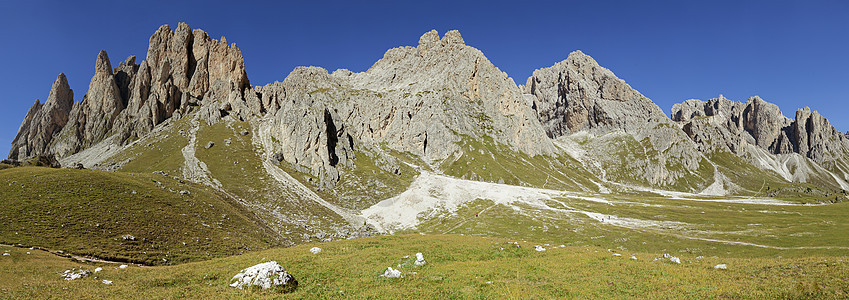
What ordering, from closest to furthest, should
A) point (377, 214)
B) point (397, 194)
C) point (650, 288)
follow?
point (650, 288) → point (377, 214) → point (397, 194)

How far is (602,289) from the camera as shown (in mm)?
20578

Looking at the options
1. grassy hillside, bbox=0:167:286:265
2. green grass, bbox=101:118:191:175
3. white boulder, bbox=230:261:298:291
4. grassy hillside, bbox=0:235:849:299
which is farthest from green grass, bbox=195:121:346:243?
white boulder, bbox=230:261:298:291

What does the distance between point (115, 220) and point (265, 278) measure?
134 ft

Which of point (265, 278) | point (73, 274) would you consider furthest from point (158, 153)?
point (265, 278)

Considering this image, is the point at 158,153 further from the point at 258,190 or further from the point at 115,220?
the point at 115,220

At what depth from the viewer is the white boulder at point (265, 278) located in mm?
19672

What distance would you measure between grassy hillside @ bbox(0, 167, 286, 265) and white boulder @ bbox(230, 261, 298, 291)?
84.5ft

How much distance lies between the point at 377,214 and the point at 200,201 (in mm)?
56642

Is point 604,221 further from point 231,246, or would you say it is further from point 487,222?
point 231,246

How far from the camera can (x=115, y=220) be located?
4447 centimetres

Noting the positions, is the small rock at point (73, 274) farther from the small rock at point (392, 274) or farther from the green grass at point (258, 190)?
the green grass at point (258, 190)

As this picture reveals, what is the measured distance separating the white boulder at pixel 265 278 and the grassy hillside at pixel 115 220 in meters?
25.8

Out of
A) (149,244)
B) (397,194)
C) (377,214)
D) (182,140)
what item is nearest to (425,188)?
(397,194)

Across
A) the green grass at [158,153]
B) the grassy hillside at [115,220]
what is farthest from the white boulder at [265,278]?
the green grass at [158,153]
